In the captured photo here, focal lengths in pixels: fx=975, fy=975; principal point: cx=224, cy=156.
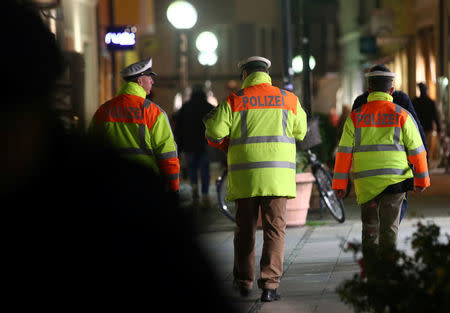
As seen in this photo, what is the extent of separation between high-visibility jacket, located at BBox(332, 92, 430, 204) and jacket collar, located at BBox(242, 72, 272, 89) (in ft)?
2.36

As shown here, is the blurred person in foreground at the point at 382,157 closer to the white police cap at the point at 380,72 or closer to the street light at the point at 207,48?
the white police cap at the point at 380,72

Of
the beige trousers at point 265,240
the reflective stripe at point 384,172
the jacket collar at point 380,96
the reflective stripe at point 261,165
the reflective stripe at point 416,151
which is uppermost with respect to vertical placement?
the jacket collar at point 380,96

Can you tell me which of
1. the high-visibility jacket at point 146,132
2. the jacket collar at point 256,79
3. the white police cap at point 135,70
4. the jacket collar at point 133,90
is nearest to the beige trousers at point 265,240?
the high-visibility jacket at point 146,132

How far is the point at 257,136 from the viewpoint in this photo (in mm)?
7145

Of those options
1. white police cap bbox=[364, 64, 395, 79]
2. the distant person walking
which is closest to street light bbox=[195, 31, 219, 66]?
the distant person walking

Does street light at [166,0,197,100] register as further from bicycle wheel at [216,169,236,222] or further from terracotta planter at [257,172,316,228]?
terracotta planter at [257,172,316,228]

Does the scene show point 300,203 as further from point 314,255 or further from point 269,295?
point 269,295

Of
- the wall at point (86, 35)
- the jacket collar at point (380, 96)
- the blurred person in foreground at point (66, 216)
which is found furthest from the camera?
the wall at point (86, 35)

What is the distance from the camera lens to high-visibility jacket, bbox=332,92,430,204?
7.19m

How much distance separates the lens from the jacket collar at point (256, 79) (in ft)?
23.9

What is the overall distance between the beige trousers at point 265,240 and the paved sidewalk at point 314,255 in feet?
0.58

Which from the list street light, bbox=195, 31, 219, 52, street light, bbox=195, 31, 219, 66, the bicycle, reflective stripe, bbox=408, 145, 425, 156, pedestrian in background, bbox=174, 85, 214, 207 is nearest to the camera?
reflective stripe, bbox=408, 145, 425, 156

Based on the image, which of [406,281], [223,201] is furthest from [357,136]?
[223,201]

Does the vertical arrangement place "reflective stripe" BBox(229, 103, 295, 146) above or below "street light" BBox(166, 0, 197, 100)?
below
